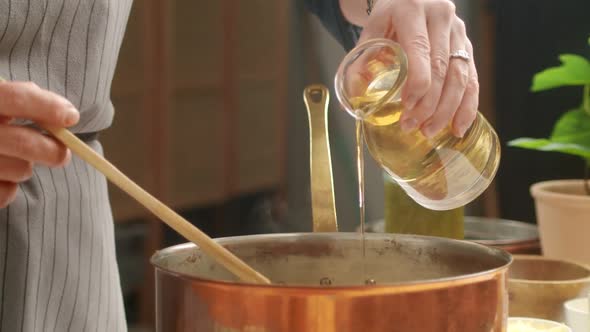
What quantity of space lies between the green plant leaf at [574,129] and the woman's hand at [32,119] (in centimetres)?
92

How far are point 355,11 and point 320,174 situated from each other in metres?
0.46

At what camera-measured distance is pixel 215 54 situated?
13.8ft

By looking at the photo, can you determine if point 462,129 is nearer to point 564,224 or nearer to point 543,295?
point 543,295

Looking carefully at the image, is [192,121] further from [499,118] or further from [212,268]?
[212,268]

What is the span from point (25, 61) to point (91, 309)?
35 centimetres

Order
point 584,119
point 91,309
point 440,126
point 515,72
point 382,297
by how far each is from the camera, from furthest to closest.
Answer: point 515,72
point 584,119
point 91,309
point 440,126
point 382,297

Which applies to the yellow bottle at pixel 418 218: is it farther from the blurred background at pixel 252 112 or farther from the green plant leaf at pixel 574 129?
the blurred background at pixel 252 112

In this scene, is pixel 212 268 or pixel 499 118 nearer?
pixel 212 268

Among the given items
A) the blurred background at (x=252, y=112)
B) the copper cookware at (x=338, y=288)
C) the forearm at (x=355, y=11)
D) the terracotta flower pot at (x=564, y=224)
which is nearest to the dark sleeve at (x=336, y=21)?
the forearm at (x=355, y=11)

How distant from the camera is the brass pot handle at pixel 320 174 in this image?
912 millimetres

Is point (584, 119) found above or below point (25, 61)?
below

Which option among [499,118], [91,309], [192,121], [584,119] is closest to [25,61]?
[91,309]

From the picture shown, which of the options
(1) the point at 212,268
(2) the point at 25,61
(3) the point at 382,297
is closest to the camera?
(3) the point at 382,297

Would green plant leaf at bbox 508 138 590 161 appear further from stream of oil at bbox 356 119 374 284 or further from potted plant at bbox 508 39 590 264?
stream of oil at bbox 356 119 374 284
